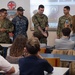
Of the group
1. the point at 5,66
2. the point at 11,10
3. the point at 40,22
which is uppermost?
the point at 11,10

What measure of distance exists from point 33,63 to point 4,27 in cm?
416

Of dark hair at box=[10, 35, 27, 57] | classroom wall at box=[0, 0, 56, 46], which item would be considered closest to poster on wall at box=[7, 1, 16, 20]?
classroom wall at box=[0, 0, 56, 46]

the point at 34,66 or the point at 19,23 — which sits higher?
the point at 19,23

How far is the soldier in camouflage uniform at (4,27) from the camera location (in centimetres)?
670

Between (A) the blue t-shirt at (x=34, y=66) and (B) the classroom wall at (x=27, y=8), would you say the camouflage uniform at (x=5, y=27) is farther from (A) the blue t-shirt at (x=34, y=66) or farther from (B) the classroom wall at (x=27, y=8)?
(A) the blue t-shirt at (x=34, y=66)

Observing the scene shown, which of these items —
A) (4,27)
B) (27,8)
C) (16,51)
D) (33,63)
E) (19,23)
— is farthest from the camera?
(27,8)

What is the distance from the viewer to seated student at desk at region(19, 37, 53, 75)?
8.80ft

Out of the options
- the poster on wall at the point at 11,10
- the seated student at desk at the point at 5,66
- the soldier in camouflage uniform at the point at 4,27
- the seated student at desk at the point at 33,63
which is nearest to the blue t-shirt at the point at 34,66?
the seated student at desk at the point at 33,63

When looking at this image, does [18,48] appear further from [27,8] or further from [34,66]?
[27,8]

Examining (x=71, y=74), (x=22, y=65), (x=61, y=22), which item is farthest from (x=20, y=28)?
(x=22, y=65)

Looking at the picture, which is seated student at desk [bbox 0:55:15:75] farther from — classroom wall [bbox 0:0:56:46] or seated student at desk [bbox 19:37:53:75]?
classroom wall [bbox 0:0:56:46]

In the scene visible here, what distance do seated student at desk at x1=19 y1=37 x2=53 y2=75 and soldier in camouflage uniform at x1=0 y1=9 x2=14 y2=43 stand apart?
4.01m

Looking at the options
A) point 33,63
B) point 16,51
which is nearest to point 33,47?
point 33,63

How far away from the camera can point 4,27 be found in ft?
22.0
